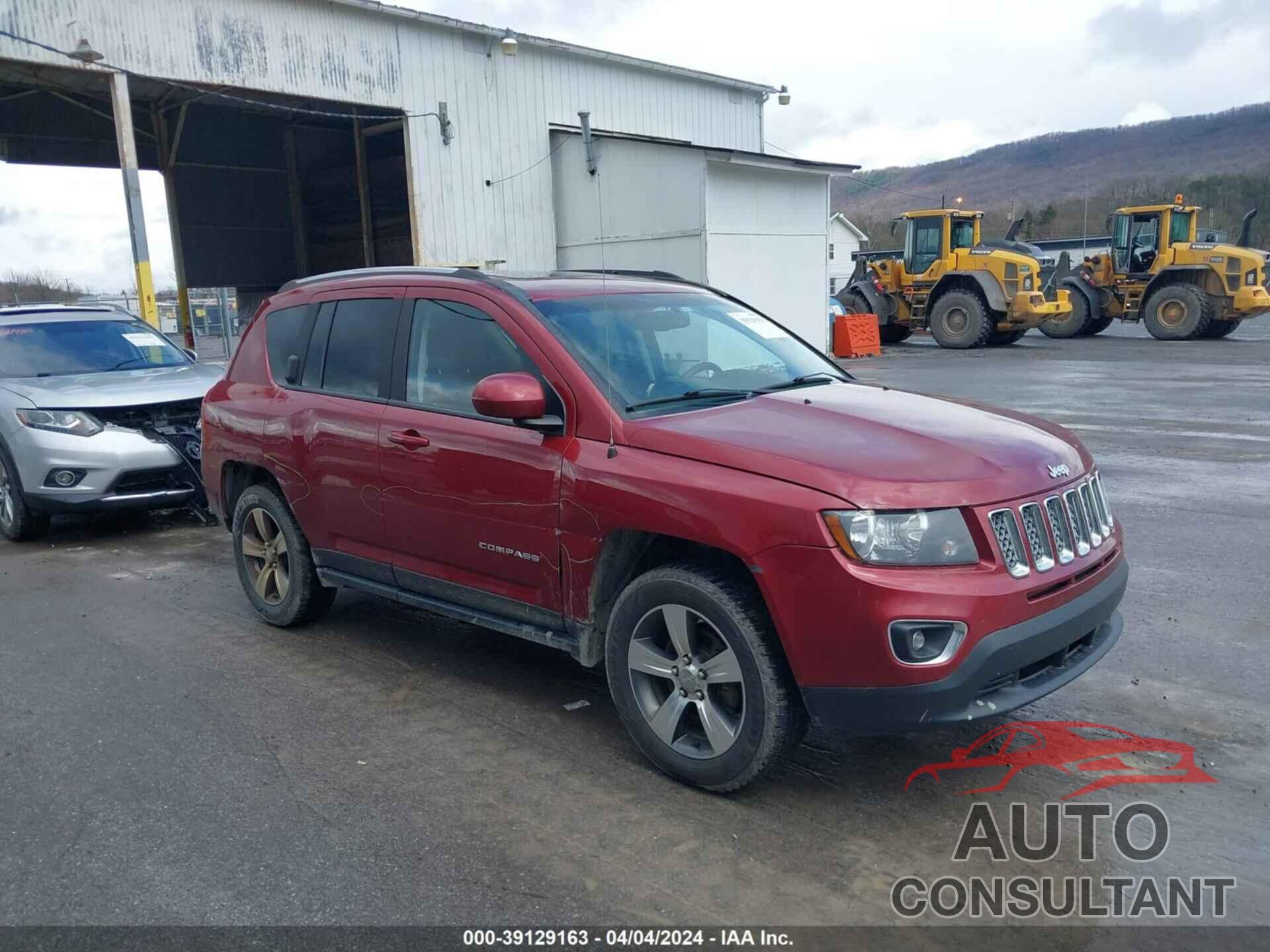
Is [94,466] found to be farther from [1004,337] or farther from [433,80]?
[1004,337]

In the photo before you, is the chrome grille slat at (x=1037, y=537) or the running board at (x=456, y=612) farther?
the running board at (x=456, y=612)

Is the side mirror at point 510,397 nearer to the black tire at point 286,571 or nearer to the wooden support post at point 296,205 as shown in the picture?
the black tire at point 286,571

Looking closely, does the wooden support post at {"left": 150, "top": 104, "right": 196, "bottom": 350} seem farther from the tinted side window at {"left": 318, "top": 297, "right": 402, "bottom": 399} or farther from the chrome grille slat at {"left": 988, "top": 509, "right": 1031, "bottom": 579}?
the chrome grille slat at {"left": 988, "top": 509, "right": 1031, "bottom": 579}

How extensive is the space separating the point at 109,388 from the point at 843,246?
2759 inches

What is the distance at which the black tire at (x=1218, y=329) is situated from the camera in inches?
981

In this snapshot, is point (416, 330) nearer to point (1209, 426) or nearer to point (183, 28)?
point (1209, 426)

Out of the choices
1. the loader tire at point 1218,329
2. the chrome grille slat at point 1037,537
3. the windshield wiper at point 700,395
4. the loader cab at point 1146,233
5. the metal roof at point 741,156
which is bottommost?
the loader tire at point 1218,329

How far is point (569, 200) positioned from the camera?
20.9m

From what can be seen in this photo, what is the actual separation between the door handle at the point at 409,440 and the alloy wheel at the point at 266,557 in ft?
4.12

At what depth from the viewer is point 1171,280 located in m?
25.1

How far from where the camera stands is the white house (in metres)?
70.1

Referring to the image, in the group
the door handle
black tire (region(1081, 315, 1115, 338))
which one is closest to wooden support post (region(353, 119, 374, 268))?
black tire (region(1081, 315, 1115, 338))

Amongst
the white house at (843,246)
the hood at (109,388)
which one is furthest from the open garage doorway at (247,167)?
the white house at (843,246)

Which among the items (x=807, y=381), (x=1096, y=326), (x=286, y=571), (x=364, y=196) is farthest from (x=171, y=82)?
(x=1096, y=326)
